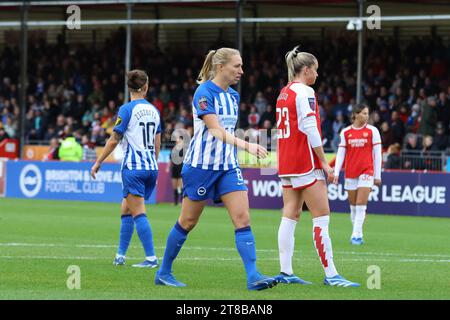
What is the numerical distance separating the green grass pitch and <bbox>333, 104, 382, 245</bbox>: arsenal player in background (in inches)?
30.7

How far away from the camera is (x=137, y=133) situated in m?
13.4

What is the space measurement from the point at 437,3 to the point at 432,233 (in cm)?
1869

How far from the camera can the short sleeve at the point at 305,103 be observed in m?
11.2

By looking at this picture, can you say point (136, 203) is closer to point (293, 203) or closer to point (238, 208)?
point (293, 203)

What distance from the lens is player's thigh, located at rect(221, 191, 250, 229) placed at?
34.7 feet

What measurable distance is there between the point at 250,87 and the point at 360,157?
19.5m

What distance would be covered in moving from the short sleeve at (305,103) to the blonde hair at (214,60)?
2.66 ft

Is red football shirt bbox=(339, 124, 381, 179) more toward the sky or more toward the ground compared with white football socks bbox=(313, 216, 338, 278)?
more toward the sky

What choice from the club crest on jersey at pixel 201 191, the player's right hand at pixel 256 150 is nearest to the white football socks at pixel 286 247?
the club crest on jersey at pixel 201 191

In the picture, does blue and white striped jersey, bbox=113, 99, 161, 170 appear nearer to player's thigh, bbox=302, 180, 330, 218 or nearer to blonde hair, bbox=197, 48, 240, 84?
blonde hair, bbox=197, 48, 240, 84

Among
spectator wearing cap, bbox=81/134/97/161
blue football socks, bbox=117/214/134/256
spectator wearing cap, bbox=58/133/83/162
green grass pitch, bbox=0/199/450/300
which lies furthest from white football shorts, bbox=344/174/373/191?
spectator wearing cap, bbox=81/134/97/161

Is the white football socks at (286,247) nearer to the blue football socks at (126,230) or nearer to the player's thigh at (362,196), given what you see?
the blue football socks at (126,230)

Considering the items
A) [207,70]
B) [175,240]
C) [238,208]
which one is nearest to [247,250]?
[238,208]
